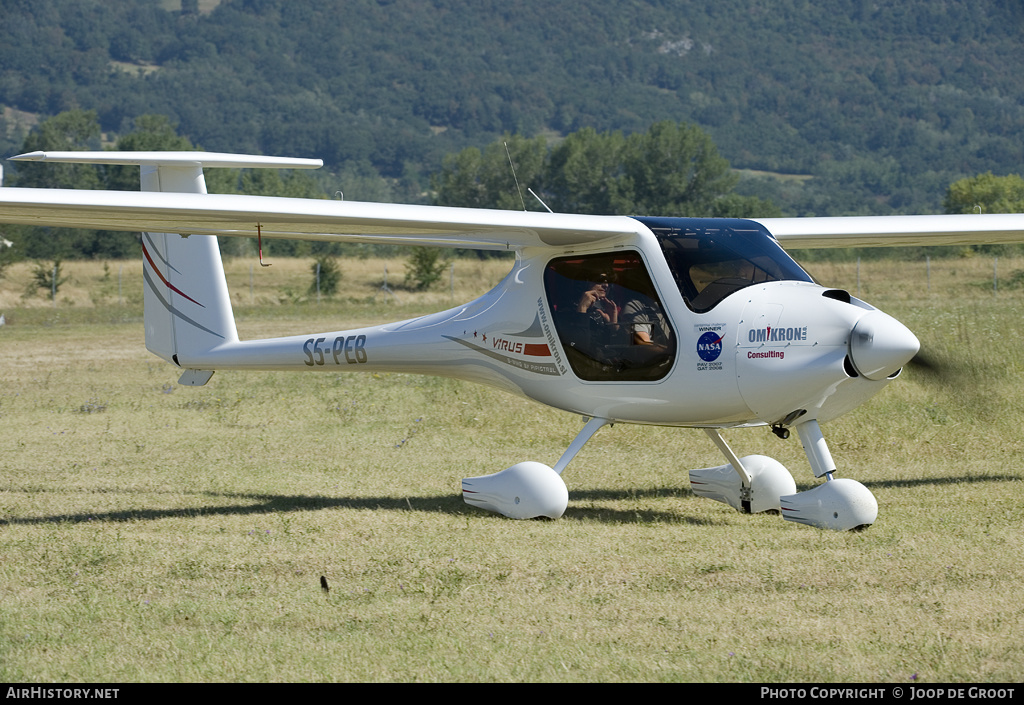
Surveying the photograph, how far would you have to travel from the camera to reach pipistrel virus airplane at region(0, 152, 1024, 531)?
7.30m

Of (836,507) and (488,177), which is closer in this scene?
(836,507)

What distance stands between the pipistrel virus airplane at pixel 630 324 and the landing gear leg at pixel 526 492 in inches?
0.5

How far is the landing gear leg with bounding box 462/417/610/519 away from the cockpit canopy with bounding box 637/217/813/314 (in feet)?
4.34

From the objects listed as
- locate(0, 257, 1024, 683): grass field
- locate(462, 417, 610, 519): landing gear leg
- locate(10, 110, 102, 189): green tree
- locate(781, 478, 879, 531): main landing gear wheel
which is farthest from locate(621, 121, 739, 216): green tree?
locate(781, 478, 879, 531): main landing gear wheel

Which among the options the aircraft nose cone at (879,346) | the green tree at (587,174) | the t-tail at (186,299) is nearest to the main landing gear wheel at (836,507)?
the aircraft nose cone at (879,346)

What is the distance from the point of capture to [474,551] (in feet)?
23.2

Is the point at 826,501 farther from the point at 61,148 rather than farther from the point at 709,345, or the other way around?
the point at 61,148

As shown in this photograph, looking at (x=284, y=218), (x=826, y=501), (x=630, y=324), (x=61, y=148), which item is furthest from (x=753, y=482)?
(x=61, y=148)

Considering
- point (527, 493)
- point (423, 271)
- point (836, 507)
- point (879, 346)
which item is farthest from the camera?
point (423, 271)

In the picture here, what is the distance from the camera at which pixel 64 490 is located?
9.41 metres

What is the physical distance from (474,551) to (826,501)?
93.5 inches

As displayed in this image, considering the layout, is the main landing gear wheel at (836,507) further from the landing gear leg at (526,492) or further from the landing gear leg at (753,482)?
the landing gear leg at (526,492)

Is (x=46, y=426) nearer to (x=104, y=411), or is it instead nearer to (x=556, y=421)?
(x=104, y=411)

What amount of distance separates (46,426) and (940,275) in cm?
3391
